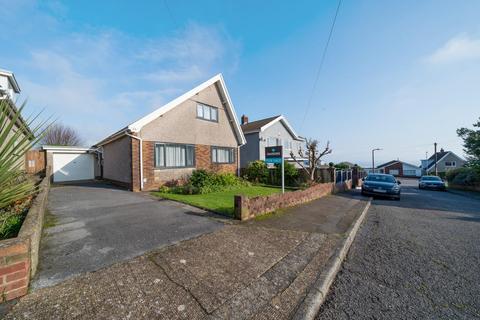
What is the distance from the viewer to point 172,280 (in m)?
2.60

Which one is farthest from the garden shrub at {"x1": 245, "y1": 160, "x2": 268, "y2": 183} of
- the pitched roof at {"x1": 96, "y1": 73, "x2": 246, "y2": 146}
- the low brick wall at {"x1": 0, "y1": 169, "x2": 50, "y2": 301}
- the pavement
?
the low brick wall at {"x1": 0, "y1": 169, "x2": 50, "y2": 301}

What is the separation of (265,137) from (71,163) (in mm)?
17423

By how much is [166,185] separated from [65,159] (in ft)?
32.1

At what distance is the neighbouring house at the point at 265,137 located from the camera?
20.6 metres

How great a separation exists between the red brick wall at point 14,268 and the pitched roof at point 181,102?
823 centimetres


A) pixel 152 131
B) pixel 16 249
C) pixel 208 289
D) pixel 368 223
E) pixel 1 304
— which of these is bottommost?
pixel 368 223

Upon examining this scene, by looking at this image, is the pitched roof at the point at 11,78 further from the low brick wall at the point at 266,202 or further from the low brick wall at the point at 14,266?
the low brick wall at the point at 266,202

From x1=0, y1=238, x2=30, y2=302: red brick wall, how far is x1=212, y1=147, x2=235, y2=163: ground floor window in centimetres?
1158

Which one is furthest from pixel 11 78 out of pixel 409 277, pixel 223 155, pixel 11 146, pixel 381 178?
pixel 381 178

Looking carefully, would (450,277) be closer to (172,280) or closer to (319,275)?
(319,275)

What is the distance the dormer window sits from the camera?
12.9 metres

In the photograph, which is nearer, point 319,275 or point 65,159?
point 319,275

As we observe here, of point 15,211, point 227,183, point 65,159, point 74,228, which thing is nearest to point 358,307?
point 74,228

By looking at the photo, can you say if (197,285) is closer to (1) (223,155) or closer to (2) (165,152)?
(2) (165,152)
